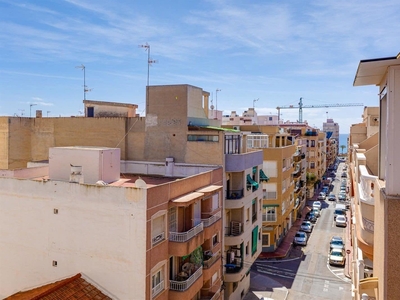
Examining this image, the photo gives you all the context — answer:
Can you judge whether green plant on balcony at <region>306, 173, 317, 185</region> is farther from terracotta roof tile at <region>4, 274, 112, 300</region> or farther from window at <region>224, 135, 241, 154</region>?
terracotta roof tile at <region>4, 274, 112, 300</region>

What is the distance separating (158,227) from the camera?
57.7 feet

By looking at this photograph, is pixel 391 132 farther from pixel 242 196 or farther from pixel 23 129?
pixel 23 129

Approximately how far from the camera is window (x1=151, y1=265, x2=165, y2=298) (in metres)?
17.0

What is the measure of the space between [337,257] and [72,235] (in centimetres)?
2938

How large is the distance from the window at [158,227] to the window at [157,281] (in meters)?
1.49

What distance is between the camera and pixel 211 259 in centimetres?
2223

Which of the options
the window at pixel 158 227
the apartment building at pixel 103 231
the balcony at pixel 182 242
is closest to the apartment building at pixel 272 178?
the apartment building at pixel 103 231

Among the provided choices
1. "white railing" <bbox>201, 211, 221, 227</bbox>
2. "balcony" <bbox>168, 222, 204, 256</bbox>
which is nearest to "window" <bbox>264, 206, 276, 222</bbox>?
"white railing" <bbox>201, 211, 221, 227</bbox>

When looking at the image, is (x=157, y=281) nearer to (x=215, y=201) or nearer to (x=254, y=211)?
(x=215, y=201)

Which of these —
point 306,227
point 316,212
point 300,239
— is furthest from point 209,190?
point 316,212

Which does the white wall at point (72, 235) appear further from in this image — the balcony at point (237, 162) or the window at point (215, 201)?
the balcony at point (237, 162)

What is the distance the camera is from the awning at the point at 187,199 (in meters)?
18.1

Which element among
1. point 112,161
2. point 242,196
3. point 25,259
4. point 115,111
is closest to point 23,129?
point 115,111

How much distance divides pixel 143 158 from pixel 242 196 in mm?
7724
